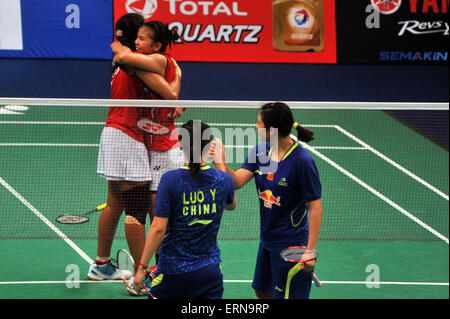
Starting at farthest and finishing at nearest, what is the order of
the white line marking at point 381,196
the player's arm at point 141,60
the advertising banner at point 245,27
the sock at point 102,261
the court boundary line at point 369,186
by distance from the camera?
the advertising banner at point 245,27 < the court boundary line at point 369,186 < the white line marking at point 381,196 < the sock at point 102,261 < the player's arm at point 141,60

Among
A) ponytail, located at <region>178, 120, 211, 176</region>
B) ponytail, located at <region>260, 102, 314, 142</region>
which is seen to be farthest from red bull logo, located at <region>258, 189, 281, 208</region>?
ponytail, located at <region>178, 120, 211, 176</region>

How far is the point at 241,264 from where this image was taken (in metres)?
7.73

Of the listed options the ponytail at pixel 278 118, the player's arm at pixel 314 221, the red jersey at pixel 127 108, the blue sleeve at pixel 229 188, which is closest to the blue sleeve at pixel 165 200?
the blue sleeve at pixel 229 188

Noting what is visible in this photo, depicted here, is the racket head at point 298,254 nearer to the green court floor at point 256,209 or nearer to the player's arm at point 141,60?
the green court floor at point 256,209

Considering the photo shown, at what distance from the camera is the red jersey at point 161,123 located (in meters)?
6.31

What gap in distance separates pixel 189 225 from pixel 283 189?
92cm

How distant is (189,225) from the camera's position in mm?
4867

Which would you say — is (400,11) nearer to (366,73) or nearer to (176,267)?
(366,73)

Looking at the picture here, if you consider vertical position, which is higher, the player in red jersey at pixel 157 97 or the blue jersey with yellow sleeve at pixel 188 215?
the player in red jersey at pixel 157 97

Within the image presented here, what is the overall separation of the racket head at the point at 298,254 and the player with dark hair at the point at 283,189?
0.14 ft

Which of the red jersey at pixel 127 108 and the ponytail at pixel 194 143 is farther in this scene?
the red jersey at pixel 127 108

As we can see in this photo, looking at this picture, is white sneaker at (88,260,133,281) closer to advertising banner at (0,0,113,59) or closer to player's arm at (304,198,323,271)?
player's arm at (304,198,323,271)

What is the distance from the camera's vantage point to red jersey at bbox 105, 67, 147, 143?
6371mm
